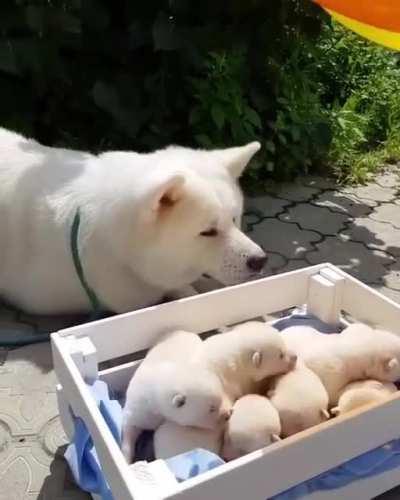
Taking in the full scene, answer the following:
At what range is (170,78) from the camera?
3080mm

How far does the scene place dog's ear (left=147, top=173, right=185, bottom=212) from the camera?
164cm

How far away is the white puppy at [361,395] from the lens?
1.41m

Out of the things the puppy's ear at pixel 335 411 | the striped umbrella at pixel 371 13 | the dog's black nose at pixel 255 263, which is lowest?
the puppy's ear at pixel 335 411

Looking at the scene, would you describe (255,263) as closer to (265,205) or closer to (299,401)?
(299,401)

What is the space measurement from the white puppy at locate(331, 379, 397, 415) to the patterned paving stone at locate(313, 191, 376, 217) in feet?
5.51

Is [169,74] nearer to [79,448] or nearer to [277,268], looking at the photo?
[277,268]

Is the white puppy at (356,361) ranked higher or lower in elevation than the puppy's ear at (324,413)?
higher

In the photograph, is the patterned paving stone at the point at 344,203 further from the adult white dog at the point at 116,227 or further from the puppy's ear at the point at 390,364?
the puppy's ear at the point at 390,364

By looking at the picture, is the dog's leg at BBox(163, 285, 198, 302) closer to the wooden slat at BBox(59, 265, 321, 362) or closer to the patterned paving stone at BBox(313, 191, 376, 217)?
the wooden slat at BBox(59, 265, 321, 362)

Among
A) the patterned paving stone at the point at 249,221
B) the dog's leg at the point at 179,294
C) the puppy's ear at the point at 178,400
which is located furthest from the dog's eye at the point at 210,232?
the patterned paving stone at the point at 249,221

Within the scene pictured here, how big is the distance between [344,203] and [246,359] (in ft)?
6.33

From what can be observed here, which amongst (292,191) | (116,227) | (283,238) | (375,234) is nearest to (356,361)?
(116,227)

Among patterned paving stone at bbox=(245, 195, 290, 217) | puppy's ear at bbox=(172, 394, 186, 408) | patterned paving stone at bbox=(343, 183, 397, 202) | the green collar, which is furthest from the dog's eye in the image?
patterned paving stone at bbox=(343, 183, 397, 202)

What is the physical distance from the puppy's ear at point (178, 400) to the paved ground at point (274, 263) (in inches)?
14.0
